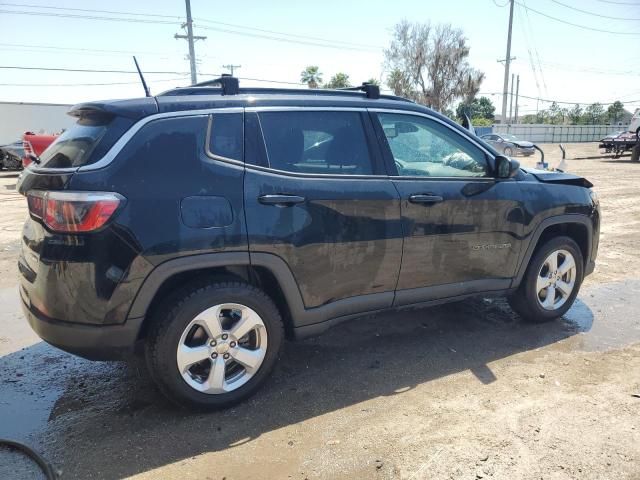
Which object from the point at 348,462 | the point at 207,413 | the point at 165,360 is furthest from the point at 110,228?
the point at 348,462

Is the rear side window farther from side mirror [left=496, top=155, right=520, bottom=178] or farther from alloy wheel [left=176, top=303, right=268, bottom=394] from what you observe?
side mirror [left=496, top=155, right=520, bottom=178]

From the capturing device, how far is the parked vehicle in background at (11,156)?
1936cm

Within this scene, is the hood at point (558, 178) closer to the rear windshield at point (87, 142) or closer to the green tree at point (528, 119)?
the rear windshield at point (87, 142)

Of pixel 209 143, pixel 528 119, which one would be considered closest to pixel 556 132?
pixel 528 119

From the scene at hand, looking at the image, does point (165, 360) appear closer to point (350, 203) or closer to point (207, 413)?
point (207, 413)

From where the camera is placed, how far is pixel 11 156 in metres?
20.3

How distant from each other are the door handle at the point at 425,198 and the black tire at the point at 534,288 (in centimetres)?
126

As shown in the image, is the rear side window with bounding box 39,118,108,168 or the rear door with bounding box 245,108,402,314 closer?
the rear side window with bounding box 39,118,108,168

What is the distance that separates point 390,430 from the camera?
2.88 metres

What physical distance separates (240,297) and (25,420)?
1.51 metres

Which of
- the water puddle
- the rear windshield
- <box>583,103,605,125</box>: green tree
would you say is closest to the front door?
the water puddle

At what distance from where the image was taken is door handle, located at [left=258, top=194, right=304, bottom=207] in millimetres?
2939

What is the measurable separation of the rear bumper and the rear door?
848mm

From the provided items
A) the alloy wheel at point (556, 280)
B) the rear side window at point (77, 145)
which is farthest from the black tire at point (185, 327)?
the alloy wheel at point (556, 280)
